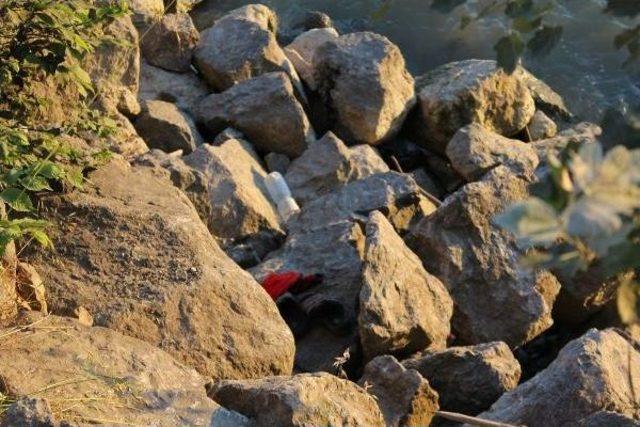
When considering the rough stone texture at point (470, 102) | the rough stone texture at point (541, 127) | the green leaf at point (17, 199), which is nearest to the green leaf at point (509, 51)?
the green leaf at point (17, 199)

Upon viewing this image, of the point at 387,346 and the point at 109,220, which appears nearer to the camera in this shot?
the point at 109,220

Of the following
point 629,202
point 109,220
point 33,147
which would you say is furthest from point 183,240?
point 629,202

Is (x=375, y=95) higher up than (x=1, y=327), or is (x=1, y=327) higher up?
(x=1, y=327)

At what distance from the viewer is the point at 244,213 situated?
6688mm

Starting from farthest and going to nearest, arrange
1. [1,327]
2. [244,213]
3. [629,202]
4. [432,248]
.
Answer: [244,213] → [432,248] → [1,327] → [629,202]

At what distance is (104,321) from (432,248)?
2.57m

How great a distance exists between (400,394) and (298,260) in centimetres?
164

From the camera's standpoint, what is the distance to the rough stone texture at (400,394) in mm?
4316

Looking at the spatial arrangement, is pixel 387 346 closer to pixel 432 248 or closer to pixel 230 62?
pixel 432 248

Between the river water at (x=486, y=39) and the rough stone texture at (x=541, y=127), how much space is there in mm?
830

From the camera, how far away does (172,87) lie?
852 cm

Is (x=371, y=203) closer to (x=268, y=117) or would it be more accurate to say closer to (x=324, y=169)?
(x=324, y=169)

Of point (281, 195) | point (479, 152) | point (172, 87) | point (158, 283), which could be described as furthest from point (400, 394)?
point (172, 87)

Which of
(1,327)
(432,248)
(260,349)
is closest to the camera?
(1,327)
